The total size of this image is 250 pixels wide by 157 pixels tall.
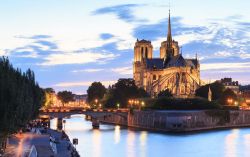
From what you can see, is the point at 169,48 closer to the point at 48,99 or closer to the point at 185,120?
the point at 48,99

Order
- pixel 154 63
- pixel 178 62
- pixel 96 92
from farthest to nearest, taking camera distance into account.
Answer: pixel 154 63, pixel 178 62, pixel 96 92

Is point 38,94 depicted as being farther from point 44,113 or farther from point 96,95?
point 96,95

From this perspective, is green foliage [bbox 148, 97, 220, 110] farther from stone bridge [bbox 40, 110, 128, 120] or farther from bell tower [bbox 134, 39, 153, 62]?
bell tower [bbox 134, 39, 153, 62]

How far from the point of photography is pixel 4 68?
30.2m

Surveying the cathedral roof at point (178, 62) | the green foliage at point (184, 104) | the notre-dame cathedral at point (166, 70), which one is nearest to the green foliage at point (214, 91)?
the notre-dame cathedral at point (166, 70)

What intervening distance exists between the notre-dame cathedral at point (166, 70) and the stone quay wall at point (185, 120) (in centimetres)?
3084

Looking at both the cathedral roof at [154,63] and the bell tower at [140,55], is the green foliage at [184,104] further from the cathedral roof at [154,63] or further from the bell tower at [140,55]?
the bell tower at [140,55]

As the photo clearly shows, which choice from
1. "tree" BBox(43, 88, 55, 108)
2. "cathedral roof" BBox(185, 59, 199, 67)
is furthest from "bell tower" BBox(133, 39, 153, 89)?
"tree" BBox(43, 88, 55, 108)

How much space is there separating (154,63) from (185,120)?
206ft

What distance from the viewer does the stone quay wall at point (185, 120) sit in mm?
65312

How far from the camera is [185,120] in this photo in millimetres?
65562

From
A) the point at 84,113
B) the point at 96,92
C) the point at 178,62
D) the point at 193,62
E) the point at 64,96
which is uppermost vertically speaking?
the point at 193,62

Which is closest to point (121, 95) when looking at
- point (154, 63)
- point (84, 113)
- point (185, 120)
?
point (84, 113)

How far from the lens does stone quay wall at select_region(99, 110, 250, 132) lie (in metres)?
65.3
